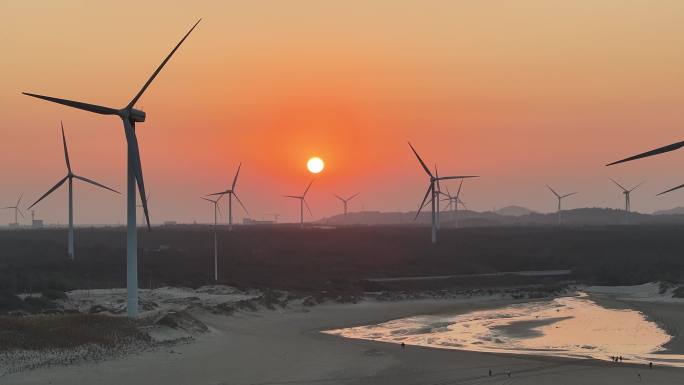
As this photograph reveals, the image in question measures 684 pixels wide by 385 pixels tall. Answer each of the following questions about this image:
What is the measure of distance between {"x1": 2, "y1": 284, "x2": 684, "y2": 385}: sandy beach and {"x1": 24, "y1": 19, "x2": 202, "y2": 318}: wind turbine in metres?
4.34

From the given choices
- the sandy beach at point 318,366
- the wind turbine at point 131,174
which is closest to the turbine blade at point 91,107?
the wind turbine at point 131,174

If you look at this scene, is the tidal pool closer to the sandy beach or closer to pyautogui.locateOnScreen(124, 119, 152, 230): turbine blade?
the sandy beach

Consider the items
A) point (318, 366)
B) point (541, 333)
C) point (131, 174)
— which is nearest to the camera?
point (318, 366)

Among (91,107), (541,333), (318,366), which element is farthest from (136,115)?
(541,333)

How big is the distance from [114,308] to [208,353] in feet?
55.5

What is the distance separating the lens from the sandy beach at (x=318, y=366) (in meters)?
29.3

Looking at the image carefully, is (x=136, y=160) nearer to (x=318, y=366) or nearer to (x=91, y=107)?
(x=91, y=107)

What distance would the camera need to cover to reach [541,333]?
1900 inches

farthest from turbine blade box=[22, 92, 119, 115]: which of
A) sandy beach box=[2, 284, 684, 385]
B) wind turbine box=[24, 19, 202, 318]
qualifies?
sandy beach box=[2, 284, 684, 385]

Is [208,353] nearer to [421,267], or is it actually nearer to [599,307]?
[599,307]

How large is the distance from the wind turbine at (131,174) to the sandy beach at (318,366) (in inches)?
171

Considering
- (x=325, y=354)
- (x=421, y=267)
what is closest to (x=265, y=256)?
(x=421, y=267)

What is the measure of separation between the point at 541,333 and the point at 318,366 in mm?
20271

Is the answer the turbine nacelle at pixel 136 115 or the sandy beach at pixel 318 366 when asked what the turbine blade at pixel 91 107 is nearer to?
the turbine nacelle at pixel 136 115
